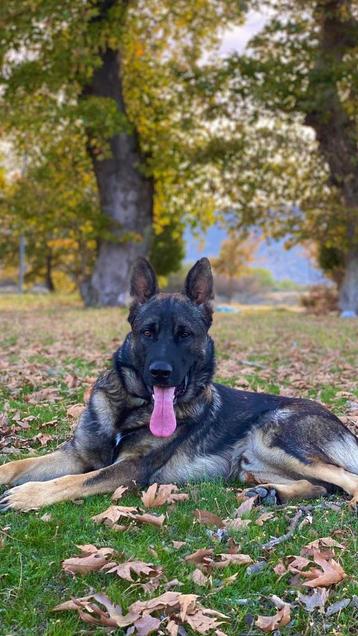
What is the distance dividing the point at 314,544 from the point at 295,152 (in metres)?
23.8

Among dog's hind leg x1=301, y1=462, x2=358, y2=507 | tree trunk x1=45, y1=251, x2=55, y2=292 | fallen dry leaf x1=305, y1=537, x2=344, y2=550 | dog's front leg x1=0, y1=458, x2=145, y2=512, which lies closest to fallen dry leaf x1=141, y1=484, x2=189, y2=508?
dog's front leg x1=0, y1=458, x2=145, y2=512

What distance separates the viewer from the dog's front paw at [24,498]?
414cm

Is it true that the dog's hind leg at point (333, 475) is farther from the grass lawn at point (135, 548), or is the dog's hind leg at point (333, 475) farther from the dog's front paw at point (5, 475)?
Result: the dog's front paw at point (5, 475)

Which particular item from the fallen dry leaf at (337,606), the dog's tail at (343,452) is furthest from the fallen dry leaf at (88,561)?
the dog's tail at (343,452)

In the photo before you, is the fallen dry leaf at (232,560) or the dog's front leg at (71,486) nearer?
the fallen dry leaf at (232,560)

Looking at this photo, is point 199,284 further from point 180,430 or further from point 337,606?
point 337,606

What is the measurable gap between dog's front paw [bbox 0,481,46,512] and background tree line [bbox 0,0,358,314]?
19.3 m

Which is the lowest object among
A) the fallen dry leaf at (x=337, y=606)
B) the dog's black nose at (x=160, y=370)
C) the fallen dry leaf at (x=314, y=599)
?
the fallen dry leaf at (x=337, y=606)

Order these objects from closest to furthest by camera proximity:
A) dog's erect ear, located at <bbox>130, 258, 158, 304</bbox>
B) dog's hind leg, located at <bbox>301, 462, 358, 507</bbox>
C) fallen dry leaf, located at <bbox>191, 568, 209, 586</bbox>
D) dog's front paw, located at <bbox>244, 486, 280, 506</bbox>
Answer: fallen dry leaf, located at <bbox>191, 568, 209, 586</bbox> < dog's front paw, located at <bbox>244, 486, 280, 506</bbox> < dog's hind leg, located at <bbox>301, 462, 358, 507</bbox> < dog's erect ear, located at <bbox>130, 258, 158, 304</bbox>

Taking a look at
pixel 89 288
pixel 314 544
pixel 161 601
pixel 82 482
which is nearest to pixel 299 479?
pixel 314 544

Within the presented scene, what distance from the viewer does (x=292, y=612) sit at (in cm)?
307

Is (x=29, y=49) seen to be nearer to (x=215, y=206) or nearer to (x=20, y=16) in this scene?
(x=20, y=16)

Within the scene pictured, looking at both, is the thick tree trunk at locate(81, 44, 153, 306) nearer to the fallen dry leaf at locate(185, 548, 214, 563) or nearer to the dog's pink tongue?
the dog's pink tongue

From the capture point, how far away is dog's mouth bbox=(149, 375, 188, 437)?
4.75 m
